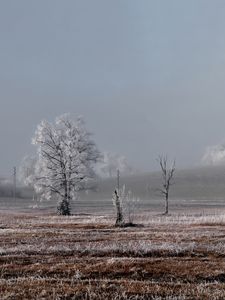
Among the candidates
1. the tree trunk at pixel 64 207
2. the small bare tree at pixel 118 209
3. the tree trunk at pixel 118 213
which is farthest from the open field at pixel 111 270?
the tree trunk at pixel 64 207

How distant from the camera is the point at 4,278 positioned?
20.2 m

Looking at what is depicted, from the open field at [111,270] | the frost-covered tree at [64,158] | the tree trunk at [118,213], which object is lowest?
the open field at [111,270]

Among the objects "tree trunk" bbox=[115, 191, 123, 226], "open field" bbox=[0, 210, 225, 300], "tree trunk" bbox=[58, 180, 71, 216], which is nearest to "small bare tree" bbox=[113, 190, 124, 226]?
"tree trunk" bbox=[115, 191, 123, 226]

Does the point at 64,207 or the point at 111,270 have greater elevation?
the point at 64,207

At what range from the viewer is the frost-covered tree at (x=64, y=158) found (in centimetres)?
8400

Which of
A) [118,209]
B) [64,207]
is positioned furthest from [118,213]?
[64,207]

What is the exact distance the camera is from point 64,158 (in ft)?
278

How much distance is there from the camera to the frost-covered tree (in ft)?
276

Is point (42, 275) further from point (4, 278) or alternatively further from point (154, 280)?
point (154, 280)

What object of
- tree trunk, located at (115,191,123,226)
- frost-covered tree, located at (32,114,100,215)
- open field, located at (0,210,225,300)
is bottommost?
open field, located at (0,210,225,300)

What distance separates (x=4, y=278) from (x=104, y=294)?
537cm

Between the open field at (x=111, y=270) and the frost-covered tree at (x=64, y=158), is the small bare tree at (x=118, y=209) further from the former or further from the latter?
the frost-covered tree at (x=64, y=158)

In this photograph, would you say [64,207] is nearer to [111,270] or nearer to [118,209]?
[118,209]

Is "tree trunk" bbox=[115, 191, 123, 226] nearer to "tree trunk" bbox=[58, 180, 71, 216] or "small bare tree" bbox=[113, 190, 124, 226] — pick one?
"small bare tree" bbox=[113, 190, 124, 226]
